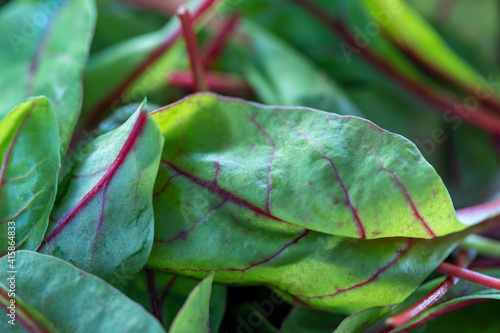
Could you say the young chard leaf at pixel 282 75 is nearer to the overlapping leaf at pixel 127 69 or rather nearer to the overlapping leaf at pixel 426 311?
the overlapping leaf at pixel 127 69

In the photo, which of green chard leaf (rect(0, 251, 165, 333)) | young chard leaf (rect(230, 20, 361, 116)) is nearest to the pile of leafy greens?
green chard leaf (rect(0, 251, 165, 333))

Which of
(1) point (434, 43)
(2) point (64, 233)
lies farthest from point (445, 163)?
(2) point (64, 233)

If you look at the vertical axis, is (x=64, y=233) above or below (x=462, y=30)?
below

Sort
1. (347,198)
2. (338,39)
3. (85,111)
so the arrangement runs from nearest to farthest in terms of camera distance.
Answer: (347,198)
(85,111)
(338,39)

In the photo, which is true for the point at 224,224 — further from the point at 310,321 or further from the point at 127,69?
the point at 127,69

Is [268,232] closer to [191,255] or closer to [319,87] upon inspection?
Answer: [191,255]

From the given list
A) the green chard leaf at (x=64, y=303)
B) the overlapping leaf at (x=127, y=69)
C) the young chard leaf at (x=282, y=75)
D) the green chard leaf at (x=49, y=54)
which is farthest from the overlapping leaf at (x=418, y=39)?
the green chard leaf at (x=64, y=303)

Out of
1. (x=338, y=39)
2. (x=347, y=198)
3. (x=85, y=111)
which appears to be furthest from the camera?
(x=338, y=39)
